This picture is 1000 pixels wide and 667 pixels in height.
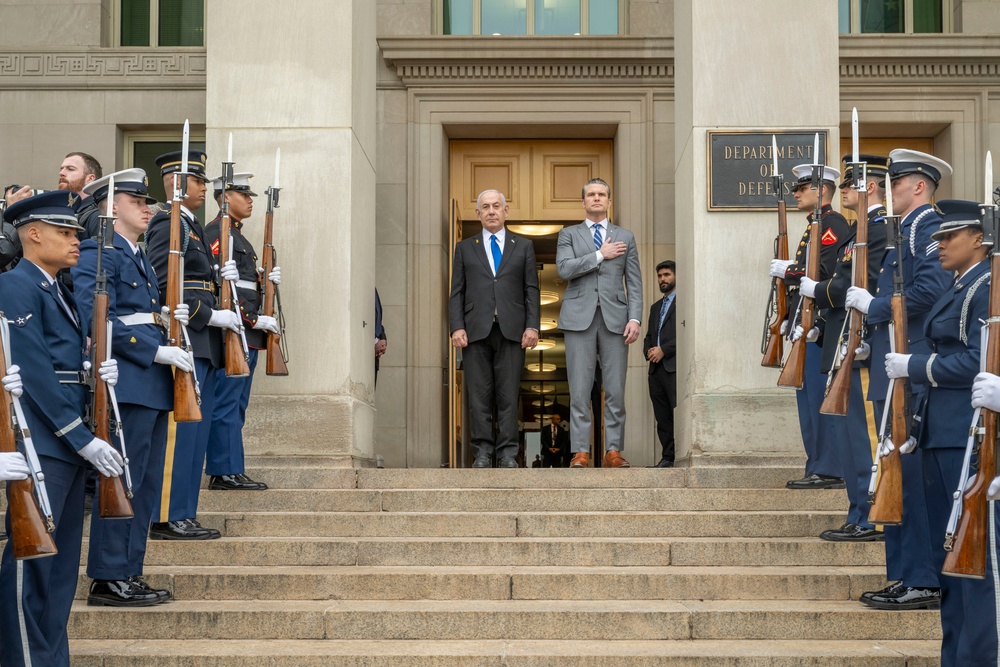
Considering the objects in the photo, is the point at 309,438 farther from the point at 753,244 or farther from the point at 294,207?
the point at 753,244

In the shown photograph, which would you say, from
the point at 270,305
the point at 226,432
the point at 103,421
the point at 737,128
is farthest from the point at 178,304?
the point at 737,128

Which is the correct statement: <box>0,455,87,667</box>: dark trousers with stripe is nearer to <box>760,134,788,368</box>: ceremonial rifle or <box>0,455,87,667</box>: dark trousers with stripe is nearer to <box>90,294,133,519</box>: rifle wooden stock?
<box>90,294,133,519</box>: rifle wooden stock

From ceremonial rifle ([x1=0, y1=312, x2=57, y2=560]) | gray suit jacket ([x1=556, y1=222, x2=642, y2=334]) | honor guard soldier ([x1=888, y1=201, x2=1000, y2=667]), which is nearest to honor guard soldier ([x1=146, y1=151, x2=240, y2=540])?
ceremonial rifle ([x1=0, y1=312, x2=57, y2=560])

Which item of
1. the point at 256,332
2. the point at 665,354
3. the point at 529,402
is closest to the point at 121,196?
the point at 256,332

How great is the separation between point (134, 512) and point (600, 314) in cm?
436

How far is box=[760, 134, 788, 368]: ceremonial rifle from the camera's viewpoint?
8.81 m

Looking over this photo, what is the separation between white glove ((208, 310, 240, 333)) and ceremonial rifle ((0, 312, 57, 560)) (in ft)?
9.09

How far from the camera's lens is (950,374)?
217 inches

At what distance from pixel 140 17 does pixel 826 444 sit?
8954mm

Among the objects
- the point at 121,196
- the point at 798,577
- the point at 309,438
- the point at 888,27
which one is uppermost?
the point at 888,27

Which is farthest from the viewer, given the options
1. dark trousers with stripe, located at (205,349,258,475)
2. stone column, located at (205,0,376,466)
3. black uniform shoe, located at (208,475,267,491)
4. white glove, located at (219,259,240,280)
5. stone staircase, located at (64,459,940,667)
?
stone column, located at (205,0,376,466)

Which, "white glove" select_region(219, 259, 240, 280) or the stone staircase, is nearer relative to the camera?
the stone staircase

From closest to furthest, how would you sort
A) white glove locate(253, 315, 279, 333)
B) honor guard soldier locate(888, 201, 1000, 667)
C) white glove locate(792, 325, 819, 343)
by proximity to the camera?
1. honor guard soldier locate(888, 201, 1000, 667)
2. white glove locate(792, 325, 819, 343)
3. white glove locate(253, 315, 279, 333)

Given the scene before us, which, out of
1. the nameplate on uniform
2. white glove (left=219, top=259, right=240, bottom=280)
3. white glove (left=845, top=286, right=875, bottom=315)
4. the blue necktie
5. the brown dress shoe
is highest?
the nameplate on uniform
